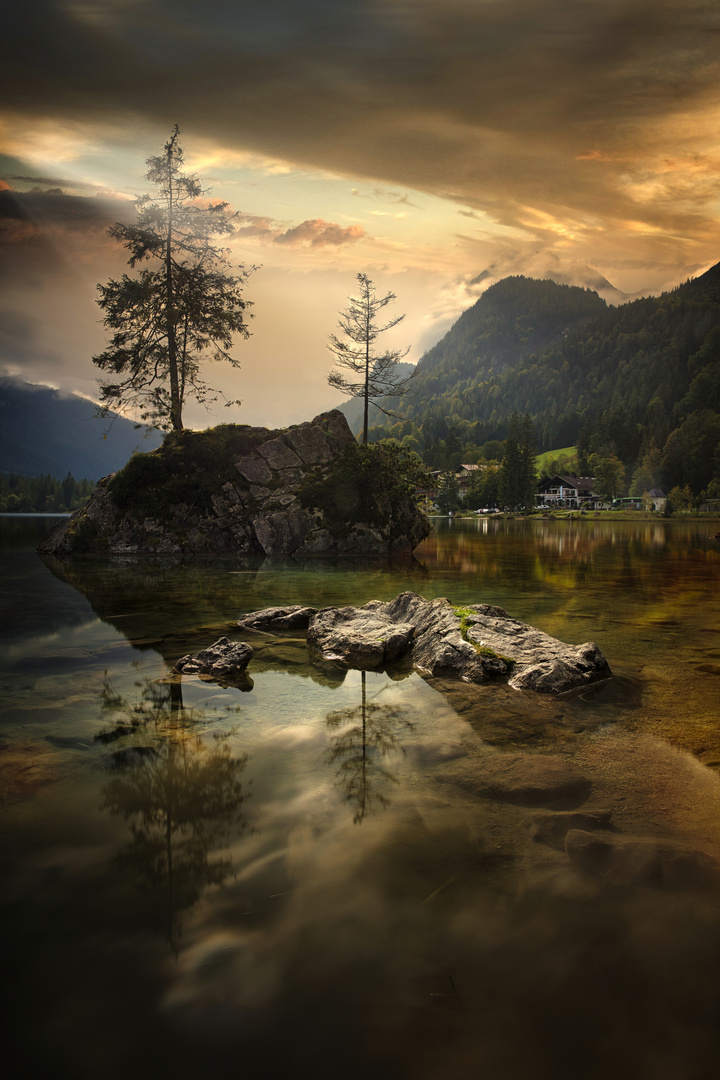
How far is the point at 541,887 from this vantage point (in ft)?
12.4

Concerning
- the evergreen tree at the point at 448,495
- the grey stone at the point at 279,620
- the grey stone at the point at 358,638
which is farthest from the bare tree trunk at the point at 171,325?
the evergreen tree at the point at 448,495

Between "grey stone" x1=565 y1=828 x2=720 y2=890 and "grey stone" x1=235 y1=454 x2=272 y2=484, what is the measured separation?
1282 inches

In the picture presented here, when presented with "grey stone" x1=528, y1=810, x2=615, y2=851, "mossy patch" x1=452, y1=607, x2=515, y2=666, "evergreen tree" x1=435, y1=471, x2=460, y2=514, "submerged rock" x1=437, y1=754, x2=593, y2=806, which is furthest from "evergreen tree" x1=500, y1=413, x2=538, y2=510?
"grey stone" x1=528, y1=810, x2=615, y2=851

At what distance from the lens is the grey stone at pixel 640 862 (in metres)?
3.81

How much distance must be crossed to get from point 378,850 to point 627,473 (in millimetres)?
169514

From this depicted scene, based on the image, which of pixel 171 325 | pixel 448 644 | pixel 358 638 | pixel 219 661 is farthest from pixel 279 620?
pixel 171 325

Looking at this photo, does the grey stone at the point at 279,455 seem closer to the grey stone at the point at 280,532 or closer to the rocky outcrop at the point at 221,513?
the rocky outcrop at the point at 221,513

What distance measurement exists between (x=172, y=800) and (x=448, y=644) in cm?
534

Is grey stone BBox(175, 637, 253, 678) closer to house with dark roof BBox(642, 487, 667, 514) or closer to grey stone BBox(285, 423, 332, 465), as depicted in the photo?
grey stone BBox(285, 423, 332, 465)

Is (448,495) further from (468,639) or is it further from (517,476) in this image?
(468,639)

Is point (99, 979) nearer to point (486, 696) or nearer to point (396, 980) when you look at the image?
point (396, 980)

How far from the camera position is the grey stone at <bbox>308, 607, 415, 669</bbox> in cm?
973

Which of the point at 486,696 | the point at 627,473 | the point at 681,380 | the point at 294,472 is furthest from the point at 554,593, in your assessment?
the point at 681,380

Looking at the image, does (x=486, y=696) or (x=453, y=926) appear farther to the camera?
(x=486, y=696)
